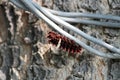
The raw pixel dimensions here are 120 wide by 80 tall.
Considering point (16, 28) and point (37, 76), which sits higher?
point (16, 28)

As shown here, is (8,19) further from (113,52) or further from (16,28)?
(113,52)

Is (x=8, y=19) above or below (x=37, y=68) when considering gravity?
above

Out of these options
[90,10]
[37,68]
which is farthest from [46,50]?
[90,10]

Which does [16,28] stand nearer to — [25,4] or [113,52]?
[25,4]

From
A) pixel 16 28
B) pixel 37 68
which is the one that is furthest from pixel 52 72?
pixel 16 28
